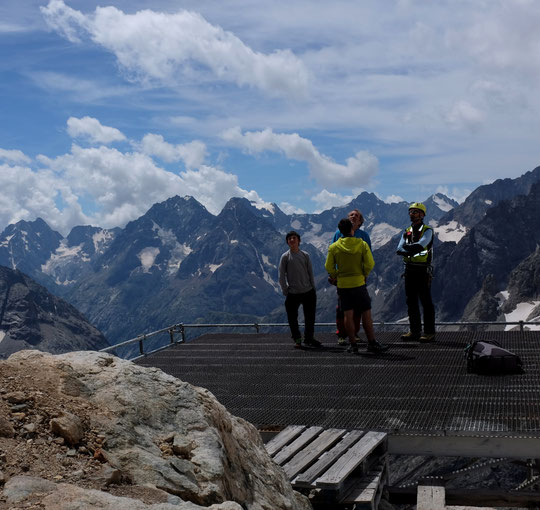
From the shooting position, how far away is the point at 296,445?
26.1 ft

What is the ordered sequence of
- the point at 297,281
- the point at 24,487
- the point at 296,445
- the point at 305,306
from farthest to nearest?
the point at 305,306 → the point at 297,281 → the point at 296,445 → the point at 24,487

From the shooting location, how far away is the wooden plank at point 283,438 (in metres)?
7.86

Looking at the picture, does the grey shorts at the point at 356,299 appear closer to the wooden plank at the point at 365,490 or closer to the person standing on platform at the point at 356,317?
the person standing on platform at the point at 356,317

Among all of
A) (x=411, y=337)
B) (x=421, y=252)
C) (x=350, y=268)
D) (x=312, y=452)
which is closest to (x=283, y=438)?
(x=312, y=452)

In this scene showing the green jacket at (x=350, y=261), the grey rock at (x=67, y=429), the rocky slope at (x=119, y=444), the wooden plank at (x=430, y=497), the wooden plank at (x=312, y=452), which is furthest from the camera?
the green jacket at (x=350, y=261)

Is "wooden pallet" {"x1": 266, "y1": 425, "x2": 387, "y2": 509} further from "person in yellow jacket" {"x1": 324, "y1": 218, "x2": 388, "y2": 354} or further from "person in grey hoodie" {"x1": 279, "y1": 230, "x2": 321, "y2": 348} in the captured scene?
"person in grey hoodie" {"x1": 279, "y1": 230, "x2": 321, "y2": 348}

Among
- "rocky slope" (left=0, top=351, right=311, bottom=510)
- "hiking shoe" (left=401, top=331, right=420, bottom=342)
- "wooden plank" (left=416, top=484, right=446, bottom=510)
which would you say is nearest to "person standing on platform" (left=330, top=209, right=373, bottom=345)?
"hiking shoe" (left=401, top=331, right=420, bottom=342)

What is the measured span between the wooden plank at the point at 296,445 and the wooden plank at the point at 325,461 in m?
0.39

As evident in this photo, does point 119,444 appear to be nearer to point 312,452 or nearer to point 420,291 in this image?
point 312,452

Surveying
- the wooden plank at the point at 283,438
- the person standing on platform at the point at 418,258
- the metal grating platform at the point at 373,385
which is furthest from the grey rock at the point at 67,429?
the person standing on platform at the point at 418,258

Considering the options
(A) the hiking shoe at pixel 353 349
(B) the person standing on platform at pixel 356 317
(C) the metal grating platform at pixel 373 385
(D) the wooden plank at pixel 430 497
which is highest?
(B) the person standing on platform at pixel 356 317

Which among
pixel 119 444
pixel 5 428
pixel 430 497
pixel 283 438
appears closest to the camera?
pixel 5 428

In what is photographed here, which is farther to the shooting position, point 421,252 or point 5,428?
point 421,252

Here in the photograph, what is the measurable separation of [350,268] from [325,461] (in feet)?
18.7
